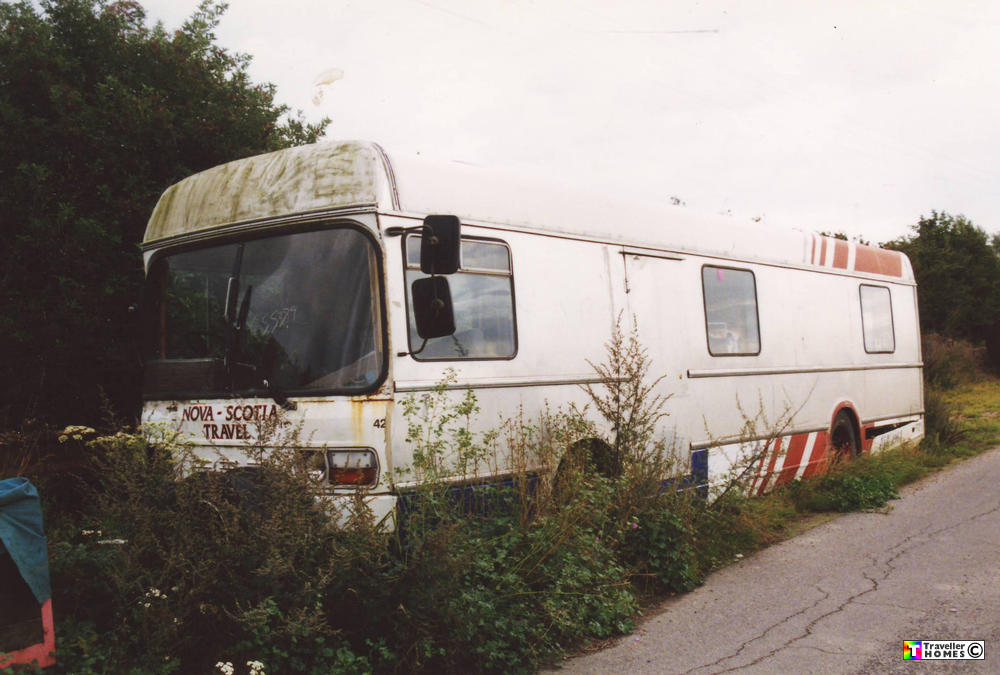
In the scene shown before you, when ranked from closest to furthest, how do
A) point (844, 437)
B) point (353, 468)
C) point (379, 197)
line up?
point (353, 468)
point (379, 197)
point (844, 437)

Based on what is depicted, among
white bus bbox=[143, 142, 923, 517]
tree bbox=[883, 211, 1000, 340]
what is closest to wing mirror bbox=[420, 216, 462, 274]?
white bus bbox=[143, 142, 923, 517]

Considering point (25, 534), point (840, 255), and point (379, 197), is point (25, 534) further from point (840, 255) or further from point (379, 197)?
point (840, 255)

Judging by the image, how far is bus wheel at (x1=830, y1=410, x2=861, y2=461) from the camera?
400 inches

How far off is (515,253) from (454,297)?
0.73 metres

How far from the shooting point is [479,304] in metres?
5.96

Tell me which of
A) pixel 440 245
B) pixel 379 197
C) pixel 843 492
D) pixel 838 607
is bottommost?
pixel 838 607

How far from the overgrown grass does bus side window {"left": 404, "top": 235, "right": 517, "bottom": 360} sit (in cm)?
37

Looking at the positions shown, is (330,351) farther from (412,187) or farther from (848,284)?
(848,284)

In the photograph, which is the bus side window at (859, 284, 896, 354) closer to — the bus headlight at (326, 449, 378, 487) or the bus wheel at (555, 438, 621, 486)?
the bus wheel at (555, 438, 621, 486)

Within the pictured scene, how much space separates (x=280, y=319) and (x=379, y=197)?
0.97 metres

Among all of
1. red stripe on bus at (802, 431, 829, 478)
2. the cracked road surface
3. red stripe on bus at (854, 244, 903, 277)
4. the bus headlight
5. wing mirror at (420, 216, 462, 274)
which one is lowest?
the cracked road surface

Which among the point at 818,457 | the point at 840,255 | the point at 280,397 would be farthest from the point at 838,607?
the point at 840,255

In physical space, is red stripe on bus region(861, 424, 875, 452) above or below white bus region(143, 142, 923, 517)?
below

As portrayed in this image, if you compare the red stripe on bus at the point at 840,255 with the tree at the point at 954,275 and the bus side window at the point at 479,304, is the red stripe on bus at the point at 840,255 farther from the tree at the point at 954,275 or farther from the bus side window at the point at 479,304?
the tree at the point at 954,275
